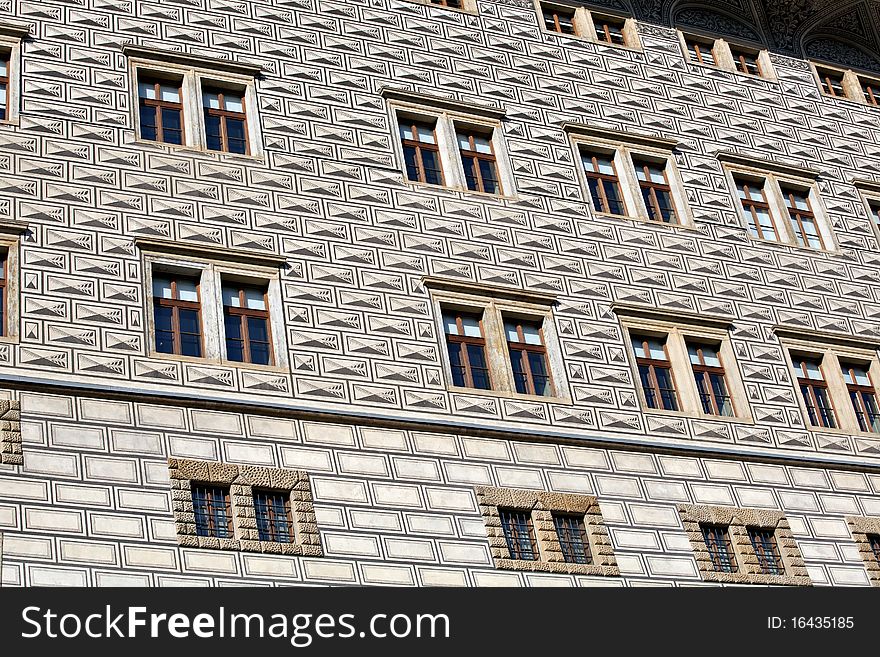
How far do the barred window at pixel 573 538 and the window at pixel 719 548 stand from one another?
1438mm

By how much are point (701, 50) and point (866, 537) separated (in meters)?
8.13

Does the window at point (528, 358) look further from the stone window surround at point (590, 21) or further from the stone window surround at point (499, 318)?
the stone window surround at point (590, 21)

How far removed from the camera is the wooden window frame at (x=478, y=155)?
18125mm

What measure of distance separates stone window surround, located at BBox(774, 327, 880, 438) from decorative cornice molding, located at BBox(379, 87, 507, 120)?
4468 millimetres

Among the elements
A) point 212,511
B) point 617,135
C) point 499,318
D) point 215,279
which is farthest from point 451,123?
point 212,511

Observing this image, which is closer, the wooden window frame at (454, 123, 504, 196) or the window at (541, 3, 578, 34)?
the wooden window frame at (454, 123, 504, 196)

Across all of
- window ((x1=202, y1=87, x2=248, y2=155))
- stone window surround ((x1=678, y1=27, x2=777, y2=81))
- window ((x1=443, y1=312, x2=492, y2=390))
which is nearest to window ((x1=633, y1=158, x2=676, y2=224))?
stone window surround ((x1=678, y1=27, x2=777, y2=81))

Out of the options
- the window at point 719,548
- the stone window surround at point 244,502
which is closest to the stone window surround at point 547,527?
the window at point 719,548

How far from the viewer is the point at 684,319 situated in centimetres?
1767

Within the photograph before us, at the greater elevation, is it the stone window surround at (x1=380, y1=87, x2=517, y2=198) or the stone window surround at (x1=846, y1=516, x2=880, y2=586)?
the stone window surround at (x1=380, y1=87, x2=517, y2=198)

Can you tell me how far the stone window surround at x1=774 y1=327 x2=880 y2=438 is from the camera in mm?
17719

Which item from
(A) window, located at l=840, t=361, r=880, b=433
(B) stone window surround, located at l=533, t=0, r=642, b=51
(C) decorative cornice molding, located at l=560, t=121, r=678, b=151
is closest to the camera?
(A) window, located at l=840, t=361, r=880, b=433

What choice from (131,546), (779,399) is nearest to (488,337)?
(779,399)

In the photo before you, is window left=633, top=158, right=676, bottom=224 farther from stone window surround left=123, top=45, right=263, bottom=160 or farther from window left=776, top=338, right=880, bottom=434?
stone window surround left=123, top=45, right=263, bottom=160
